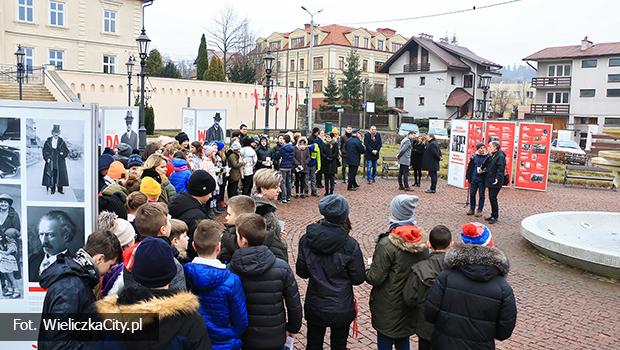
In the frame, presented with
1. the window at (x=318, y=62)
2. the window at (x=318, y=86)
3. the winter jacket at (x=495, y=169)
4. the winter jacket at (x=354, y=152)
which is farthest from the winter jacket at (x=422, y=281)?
the window at (x=318, y=62)

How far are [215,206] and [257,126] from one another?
123ft

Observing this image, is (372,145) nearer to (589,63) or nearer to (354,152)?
(354,152)

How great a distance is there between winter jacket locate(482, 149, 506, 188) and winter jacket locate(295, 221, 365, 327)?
29.0ft

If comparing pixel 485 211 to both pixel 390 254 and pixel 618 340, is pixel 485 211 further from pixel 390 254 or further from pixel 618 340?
pixel 390 254

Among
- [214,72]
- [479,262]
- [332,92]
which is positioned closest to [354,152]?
[479,262]

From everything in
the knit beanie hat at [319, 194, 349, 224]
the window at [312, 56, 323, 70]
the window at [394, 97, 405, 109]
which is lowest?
the knit beanie hat at [319, 194, 349, 224]

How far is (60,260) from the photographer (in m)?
3.24

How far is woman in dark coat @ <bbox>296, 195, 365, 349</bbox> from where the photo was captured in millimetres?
4547

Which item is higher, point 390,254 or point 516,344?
point 390,254

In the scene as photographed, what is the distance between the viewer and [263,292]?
390 cm

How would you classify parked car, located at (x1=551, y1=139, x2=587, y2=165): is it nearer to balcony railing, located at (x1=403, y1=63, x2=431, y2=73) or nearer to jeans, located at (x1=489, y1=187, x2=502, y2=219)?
jeans, located at (x1=489, y1=187, x2=502, y2=219)

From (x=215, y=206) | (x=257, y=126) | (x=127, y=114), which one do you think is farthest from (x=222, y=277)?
(x=257, y=126)

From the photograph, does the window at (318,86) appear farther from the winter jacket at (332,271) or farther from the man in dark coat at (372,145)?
the winter jacket at (332,271)

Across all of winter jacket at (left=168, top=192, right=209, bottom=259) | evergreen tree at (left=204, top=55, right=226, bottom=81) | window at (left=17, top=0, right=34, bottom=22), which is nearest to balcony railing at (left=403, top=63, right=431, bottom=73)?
evergreen tree at (left=204, top=55, right=226, bottom=81)
